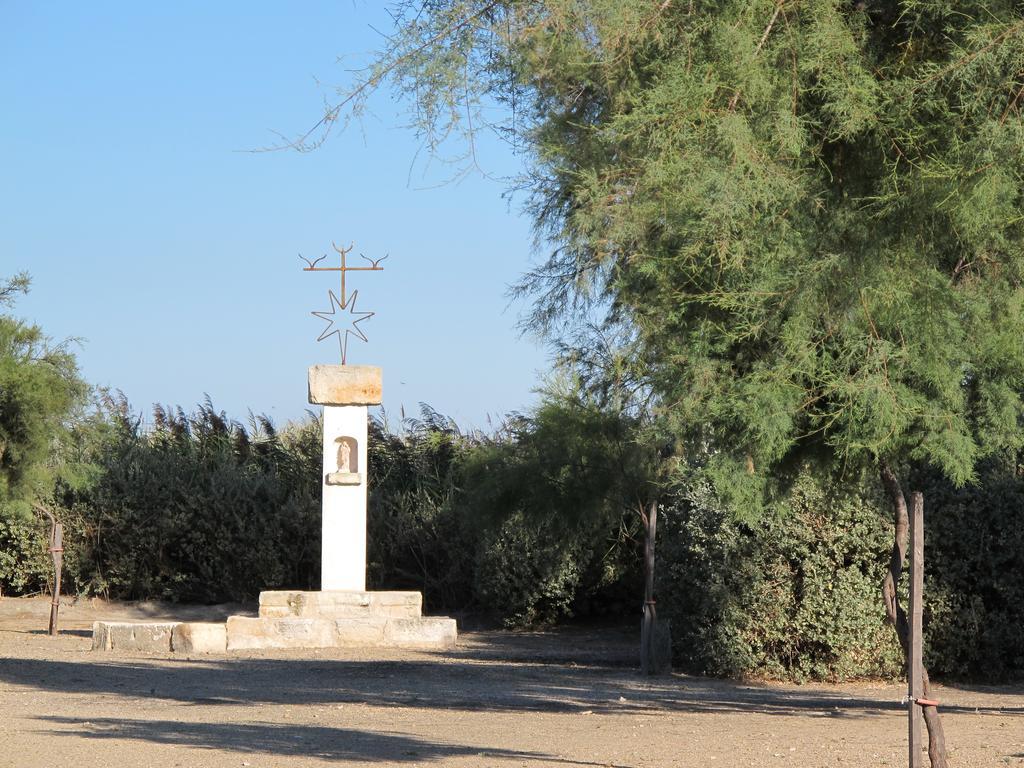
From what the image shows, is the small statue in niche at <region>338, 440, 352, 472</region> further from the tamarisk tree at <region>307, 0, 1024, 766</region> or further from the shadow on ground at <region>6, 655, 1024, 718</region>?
the tamarisk tree at <region>307, 0, 1024, 766</region>

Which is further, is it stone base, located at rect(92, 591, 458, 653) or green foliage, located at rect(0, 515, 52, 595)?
green foliage, located at rect(0, 515, 52, 595)

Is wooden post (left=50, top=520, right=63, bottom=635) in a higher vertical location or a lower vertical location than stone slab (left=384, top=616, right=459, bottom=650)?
higher

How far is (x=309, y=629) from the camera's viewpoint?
1502cm

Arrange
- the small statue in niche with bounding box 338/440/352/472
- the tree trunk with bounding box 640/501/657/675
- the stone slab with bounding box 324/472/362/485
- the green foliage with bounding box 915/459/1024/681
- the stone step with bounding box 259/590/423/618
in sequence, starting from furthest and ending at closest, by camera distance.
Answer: the small statue in niche with bounding box 338/440/352/472, the stone slab with bounding box 324/472/362/485, the stone step with bounding box 259/590/423/618, the tree trunk with bounding box 640/501/657/675, the green foliage with bounding box 915/459/1024/681

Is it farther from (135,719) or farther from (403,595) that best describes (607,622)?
(135,719)

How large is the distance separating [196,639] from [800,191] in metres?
11.1

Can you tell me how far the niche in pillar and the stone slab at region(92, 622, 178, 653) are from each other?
8.72 feet

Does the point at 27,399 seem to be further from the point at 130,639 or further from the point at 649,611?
the point at 649,611

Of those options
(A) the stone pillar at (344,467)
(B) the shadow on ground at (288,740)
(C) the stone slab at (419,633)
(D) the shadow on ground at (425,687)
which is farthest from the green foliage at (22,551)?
(B) the shadow on ground at (288,740)

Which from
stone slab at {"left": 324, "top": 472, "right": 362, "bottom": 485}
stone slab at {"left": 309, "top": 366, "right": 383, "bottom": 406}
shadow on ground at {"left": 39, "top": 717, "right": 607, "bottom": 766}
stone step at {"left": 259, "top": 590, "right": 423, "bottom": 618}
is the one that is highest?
stone slab at {"left": 309, "top": 366, "right": 383, "bottom": 406}

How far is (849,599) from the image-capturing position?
1149 centimetres

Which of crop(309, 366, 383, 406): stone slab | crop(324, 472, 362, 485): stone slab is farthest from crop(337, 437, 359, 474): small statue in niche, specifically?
crop(309, 366, 383, 406): stone slab

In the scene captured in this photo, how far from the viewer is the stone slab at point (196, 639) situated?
47.7ft

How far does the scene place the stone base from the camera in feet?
47.9
